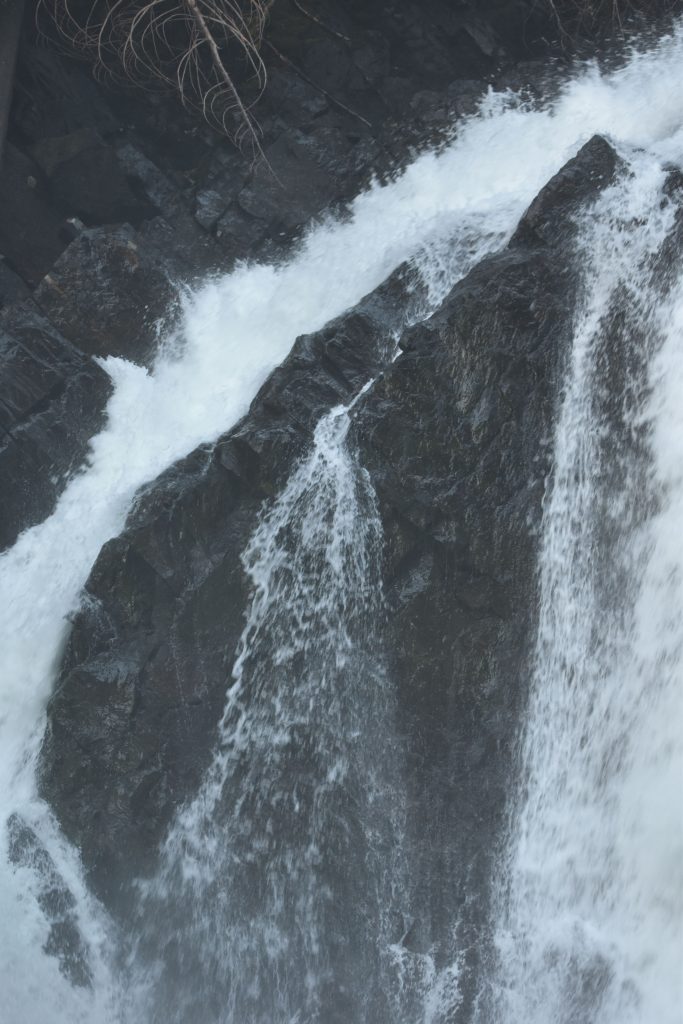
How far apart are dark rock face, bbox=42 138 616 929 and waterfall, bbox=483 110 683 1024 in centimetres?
20

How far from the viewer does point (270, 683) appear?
6113 mm

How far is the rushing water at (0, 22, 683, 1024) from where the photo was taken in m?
5.38

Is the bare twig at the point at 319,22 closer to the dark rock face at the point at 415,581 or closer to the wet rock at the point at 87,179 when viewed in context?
the wet rock at the point at 87,179

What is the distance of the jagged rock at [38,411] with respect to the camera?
296 inches

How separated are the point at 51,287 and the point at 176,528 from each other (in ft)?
9.22

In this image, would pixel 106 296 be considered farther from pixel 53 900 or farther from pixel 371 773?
pixel 53 900

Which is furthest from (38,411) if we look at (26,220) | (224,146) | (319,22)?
(319,22)

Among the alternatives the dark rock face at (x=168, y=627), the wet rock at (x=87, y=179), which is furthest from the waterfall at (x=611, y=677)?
the wet rock at (x=87, y=179)

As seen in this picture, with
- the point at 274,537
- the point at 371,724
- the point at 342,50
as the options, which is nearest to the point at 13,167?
the point at 342,50

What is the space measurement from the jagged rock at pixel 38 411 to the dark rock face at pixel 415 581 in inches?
54.4

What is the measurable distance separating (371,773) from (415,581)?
1.27 meters

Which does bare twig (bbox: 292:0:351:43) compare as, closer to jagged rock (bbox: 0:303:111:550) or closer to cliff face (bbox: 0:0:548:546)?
cliff face (bbox: 0:0:548:546)

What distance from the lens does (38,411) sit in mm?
7668

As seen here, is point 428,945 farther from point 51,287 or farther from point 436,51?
point 436,51
